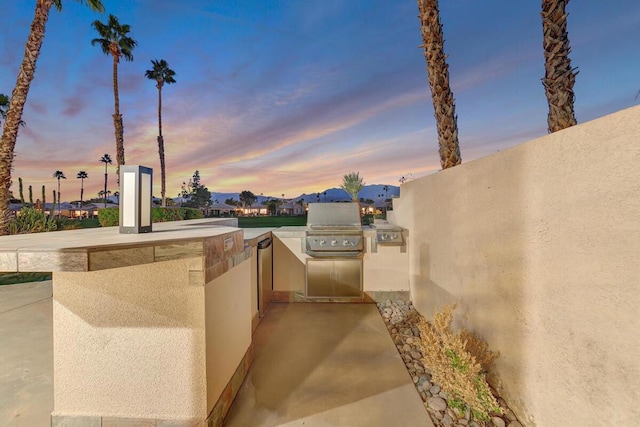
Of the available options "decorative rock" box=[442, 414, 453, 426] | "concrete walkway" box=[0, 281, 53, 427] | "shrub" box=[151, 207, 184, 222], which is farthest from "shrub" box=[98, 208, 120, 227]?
"decorative rock" box=[442, 414, 453, 426]

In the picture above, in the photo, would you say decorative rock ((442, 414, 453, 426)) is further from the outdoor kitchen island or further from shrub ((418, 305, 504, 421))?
the outdoor kitchen island

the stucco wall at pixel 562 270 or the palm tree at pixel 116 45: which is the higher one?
the palm tree at pixel 116 45

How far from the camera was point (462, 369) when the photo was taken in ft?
6.81

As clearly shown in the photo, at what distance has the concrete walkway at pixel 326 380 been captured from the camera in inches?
78.4

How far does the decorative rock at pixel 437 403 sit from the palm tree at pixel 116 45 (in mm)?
13579

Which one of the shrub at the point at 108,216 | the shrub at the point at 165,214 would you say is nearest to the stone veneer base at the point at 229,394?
the shrub at the point at 165,214

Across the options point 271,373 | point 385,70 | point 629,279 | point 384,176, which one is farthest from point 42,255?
point 384,176

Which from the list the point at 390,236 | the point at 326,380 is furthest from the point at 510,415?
the point at 390,236

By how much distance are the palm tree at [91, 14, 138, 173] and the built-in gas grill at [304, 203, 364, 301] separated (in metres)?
11.2

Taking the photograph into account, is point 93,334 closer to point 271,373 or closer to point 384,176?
point 271,373

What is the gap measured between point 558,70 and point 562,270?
9.71 ft

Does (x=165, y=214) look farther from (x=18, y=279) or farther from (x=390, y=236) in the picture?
(x=390, y=236)

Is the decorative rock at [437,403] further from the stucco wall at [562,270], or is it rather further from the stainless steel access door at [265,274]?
the stainless steel access door at [265,274]

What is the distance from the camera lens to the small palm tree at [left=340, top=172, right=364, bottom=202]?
6.10 m
